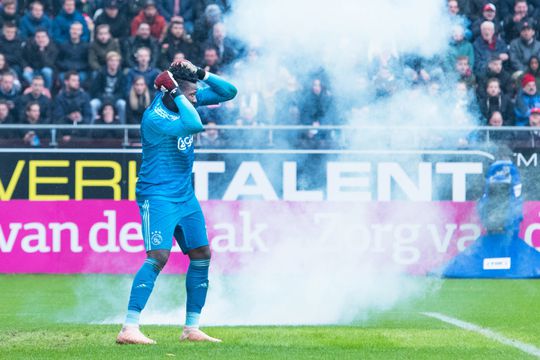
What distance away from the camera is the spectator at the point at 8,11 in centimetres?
1972

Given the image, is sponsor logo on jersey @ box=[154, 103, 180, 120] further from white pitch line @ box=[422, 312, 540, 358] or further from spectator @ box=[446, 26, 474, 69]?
spectator @ box=[446, 26, 474, 69]

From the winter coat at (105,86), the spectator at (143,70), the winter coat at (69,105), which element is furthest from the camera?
the winter coat at (105,86)

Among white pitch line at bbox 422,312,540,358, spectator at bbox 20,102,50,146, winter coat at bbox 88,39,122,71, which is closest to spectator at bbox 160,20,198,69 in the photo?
winter coat at bbox 88,39,122,71

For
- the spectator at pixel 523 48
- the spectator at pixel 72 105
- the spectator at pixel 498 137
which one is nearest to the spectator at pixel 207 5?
the spectator at pixel 72 105

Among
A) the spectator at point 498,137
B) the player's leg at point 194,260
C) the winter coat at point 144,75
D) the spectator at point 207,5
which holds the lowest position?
the player's leg at point 194,260

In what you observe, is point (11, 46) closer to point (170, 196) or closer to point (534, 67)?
point (534, 67)

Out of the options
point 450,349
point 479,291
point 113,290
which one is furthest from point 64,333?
point 479,291

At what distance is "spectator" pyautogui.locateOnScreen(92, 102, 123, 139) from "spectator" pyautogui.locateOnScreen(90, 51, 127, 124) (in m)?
0.11

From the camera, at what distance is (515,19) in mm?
19297

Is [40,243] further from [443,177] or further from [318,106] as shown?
[443,177]

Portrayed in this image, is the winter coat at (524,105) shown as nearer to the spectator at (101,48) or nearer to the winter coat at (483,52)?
the winter coat at (483,52)

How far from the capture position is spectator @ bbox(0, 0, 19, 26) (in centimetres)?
1972

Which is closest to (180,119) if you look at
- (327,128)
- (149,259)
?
(149,259)

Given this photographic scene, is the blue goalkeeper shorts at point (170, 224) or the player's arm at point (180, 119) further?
the blue goalkeeper shorts at point (170, 224)
